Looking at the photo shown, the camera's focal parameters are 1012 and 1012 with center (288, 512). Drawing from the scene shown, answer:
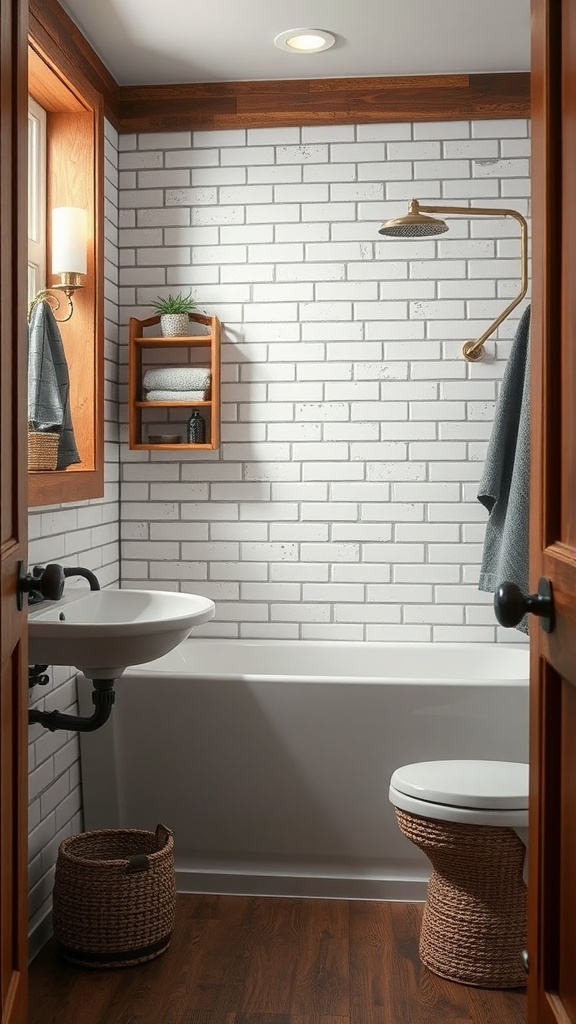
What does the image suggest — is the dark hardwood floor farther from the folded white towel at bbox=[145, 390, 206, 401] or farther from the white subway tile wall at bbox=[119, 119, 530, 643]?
the folded white towel at bbox=[145, 390, 206, 401]

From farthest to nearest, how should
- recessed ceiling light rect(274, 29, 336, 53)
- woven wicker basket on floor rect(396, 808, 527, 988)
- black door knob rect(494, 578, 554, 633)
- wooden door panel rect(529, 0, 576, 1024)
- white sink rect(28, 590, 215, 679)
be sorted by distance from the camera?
recessed ceiling light rect(274, 29, 336, 53) < woven wicker basket on floor rect(396, 808, 527, 988) < white sink rect(28, 590, 215, 679) < black door knob rect(494, 578, 554, 633) < wooden door panel rect(529, 0, 576, 1024)

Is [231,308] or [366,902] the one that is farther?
[231,308]

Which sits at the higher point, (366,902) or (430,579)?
(430,579)

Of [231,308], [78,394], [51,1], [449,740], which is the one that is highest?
[51,1]

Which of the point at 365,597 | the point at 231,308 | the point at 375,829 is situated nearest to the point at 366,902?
the point at 375,829

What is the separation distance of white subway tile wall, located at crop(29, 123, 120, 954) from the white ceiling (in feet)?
1.25

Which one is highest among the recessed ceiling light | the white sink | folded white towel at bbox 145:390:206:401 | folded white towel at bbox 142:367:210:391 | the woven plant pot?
the recessed ceiling light

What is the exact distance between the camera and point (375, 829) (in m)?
3.25

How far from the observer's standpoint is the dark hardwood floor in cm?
252

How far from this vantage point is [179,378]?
3.81 m

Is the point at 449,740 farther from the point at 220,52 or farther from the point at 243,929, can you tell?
the point at 220,52

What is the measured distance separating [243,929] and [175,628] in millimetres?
1100

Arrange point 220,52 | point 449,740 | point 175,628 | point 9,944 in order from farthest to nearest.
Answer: point 220,52, point 449,740, point 175,628, point 9,944

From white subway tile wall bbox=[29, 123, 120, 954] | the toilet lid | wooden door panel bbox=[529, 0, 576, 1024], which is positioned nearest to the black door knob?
wooden door panel bbox=[529, 0, 576, 1024]
